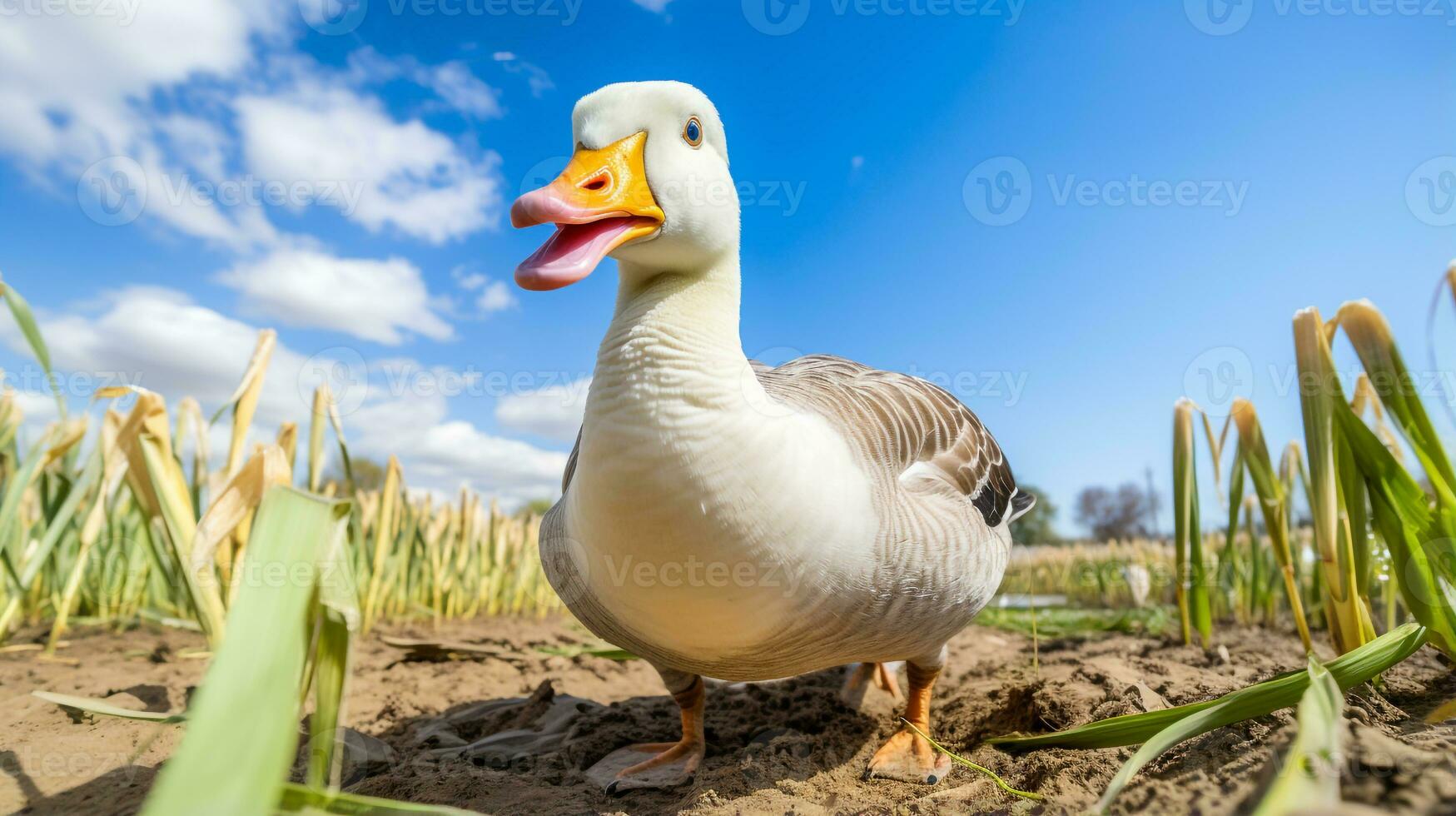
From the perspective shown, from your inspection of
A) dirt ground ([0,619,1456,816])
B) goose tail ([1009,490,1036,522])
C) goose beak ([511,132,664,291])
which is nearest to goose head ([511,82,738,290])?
goose beak ([511,132,664,291])

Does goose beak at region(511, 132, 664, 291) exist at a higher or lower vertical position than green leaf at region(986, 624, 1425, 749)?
higher

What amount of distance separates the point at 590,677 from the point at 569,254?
3.73 m

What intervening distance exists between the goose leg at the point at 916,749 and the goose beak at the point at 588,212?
2.24m

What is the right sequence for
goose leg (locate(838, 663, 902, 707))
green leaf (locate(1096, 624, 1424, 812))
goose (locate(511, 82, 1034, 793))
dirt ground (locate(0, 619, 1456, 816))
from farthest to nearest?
goose leg (locate(838, 663, 902, 707))
goose (locate(511, 82, 1034, 793))
dirt ground (locate(0, 619, 1456, 816))
green leaf (locate(1096, 624, 1424, 812))

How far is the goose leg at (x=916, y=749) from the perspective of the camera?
290 cm

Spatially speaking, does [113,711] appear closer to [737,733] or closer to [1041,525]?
[737,733]

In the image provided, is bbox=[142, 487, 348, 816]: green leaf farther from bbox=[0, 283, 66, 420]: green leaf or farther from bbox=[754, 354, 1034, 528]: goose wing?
bbox=[0, 283, 66, 420]: green leaf

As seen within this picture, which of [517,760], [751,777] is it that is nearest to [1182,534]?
[751,777]

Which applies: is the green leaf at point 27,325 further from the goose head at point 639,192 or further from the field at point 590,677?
the goose head at point 639,192

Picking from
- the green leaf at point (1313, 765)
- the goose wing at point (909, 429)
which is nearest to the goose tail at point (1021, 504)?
the goose wing at point (909, 429)

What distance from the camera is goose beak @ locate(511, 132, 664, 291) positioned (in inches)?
83.4

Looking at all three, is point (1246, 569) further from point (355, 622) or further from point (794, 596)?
point (355, 622)

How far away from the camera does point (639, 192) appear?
239cm

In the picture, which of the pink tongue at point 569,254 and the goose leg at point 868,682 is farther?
the goose leg at point 868,682
